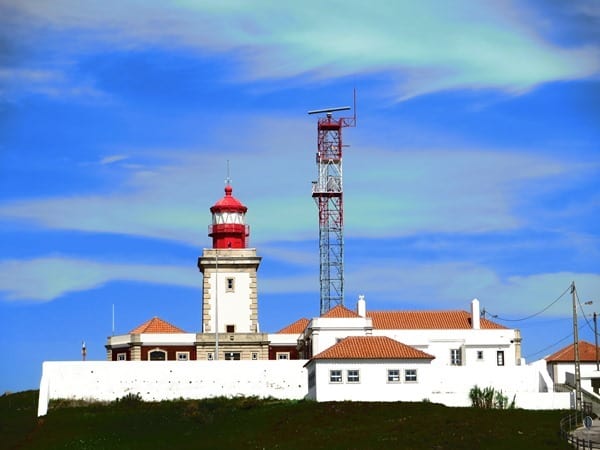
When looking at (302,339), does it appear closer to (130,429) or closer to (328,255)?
(328,255)

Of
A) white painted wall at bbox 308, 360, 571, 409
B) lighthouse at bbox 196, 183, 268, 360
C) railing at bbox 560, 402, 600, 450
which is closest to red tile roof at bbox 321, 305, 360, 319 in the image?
lighthouse at bbox 196, 183, 268, 360

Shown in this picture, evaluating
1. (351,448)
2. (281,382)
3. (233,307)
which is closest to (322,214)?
(233,307)

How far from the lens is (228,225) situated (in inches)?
4099

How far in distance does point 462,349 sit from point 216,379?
18279mm

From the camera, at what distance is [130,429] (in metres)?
78.4

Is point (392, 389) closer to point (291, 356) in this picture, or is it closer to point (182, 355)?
point (291, 356)

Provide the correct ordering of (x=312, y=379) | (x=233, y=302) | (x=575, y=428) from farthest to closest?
(x=233, y=302) → (x=312, y=379) → (x=575, y=428)

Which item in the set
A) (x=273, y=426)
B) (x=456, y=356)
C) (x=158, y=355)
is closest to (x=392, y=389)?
(x=273, y=426)

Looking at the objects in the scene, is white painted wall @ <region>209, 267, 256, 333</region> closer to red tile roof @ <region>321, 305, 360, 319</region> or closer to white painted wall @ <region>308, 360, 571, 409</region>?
red tile roof @ <region>321, 305, 360, 319</region>

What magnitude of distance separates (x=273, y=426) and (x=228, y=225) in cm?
2973

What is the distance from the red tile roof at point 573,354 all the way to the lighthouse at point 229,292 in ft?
65.2

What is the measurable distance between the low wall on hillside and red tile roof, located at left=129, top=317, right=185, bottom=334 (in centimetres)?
959

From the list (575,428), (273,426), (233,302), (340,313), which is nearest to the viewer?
(575,428)

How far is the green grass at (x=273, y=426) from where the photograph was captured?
69.5 metres
